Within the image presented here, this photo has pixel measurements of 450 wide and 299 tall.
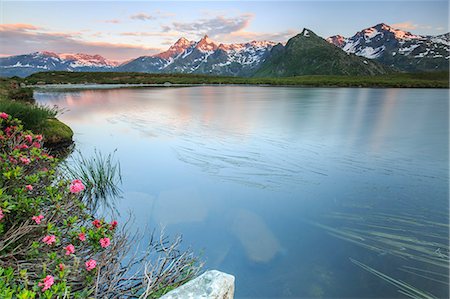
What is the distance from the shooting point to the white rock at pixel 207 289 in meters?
2.97

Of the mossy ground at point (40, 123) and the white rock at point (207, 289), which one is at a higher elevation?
the mossy ground at point (40, 123)

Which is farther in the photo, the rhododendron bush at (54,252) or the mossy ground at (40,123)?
the mossy ground at (40,123)

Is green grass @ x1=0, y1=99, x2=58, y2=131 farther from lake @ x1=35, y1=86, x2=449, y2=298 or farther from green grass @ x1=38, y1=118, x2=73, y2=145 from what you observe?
lake @ x1=35, y1=86, x2=449, y2=298

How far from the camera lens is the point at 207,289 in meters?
3.08

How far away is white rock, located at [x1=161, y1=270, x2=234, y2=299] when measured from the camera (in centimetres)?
297

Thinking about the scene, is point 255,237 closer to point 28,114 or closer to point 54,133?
point 28,114

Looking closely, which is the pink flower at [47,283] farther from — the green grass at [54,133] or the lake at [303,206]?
the green grass at [54,133]

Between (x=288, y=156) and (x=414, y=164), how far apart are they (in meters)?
4.99

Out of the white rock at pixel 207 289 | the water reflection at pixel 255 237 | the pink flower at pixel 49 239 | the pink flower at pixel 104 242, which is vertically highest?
the pink flower at pixel 49 239

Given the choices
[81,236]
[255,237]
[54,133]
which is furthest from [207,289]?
[54,133]

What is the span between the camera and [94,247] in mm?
3865

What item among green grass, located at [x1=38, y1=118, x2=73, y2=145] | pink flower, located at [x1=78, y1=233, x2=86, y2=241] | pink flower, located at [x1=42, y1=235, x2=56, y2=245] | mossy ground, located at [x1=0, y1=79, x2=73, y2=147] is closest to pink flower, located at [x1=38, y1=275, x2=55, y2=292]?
pink flower, located at [x1=42, y1=235, x2=56, y2=245]

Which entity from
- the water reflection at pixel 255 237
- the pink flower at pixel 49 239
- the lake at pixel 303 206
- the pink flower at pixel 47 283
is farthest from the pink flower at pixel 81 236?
the water reflection at pixel 255 237

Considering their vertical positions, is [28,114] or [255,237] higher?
[28,114]
